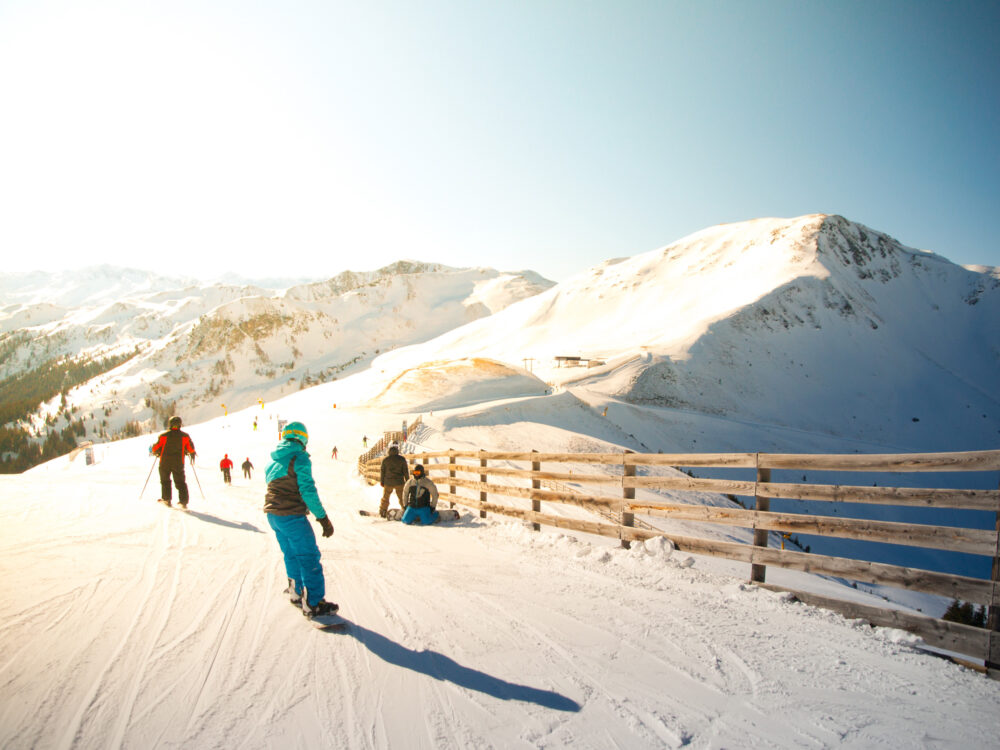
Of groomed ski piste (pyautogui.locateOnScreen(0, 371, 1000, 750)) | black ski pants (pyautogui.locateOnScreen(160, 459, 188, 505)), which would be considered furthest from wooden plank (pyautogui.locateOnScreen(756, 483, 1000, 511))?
black ski pants (pyautogui.locateOnScreen(160, 459, 188, 505))

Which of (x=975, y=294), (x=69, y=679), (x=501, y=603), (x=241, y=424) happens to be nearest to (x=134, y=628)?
(x=69, y=679)

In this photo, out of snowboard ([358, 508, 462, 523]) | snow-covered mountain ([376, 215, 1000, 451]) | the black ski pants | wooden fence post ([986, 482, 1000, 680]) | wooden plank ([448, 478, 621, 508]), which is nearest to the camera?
wooden fence post ([986, 482, 1000, 680])

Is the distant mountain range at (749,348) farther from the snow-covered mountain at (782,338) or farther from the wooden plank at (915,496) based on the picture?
the wooden plank at (915,496)

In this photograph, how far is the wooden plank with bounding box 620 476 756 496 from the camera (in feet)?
18.6

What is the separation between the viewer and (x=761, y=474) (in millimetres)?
5406

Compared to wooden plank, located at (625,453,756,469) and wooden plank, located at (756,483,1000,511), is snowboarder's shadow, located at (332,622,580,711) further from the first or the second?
wooden plank, located at (625,453,756,469)

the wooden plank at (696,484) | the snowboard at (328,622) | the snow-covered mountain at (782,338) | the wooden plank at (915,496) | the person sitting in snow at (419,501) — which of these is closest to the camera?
the wooden plank at (915,496)

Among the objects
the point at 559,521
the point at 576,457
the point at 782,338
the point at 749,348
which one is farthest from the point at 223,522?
the point at 782,338

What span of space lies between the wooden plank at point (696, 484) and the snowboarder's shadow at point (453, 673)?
307 centimetres

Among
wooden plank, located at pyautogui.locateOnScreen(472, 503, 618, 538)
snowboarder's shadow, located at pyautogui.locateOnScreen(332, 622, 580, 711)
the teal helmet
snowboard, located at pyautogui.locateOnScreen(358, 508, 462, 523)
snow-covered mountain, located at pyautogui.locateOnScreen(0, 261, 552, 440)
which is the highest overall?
snow-covered mountain, located at pyautogui.locateOnScreen(0, 261, 552, 440)

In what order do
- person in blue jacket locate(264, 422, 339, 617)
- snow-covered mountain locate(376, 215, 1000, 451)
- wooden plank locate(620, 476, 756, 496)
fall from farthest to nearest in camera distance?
snow-covered mountain locate(376, 215, 1000, 451)
wooden plank locate(620, 476, 756, 496)
person in blue jacket locate(264, 422, 339, 617)

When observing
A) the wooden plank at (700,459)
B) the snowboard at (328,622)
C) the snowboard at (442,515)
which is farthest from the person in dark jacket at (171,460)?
the wooden plank at (700,459)

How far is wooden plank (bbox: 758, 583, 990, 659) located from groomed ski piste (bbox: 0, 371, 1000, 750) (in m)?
0.13

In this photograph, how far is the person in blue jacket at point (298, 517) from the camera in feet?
15.1
